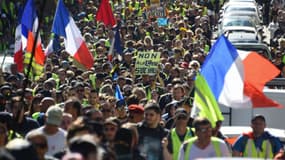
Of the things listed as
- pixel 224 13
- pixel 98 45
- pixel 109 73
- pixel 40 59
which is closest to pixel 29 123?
pixel 40 59

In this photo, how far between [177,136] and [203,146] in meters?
1.22

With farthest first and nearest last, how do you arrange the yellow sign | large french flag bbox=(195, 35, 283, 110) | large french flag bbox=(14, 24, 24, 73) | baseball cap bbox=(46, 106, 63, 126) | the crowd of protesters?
the yellow sign, large french flag bbox=(14, 24, 24, 73), large french flag bbox=(195, 35, 283, 110), baseball cap bbox=(46, 106, 63, 126), the crowd of protesters

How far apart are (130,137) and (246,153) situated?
1829mm

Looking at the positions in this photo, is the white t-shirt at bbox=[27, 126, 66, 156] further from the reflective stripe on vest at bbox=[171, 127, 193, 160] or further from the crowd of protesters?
the reflective stripe on vest at bbox=[171, 127, 193, 160]

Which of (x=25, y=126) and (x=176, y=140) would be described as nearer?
(x=176, y=140)

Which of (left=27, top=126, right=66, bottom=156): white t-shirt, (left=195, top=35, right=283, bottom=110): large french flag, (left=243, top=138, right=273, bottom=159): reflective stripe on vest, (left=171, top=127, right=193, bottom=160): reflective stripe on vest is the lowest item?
(left=243, top=138, right=273, bottom=159): reflective stripe on vest

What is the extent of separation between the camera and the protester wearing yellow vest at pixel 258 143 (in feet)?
46.1

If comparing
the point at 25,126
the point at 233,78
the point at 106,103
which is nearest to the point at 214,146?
the point at 233,78

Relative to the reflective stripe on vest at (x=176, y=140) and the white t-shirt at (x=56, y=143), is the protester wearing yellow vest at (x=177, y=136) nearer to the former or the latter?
the reflective stripe on vest at (x=176, y=140)

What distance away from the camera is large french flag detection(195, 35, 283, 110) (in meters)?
14.0

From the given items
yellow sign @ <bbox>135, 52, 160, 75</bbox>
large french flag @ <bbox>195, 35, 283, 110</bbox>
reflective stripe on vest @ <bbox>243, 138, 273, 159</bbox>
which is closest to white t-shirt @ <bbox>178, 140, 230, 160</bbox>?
large french flag @ <bbox>195, 35, 283, 110</bbox>

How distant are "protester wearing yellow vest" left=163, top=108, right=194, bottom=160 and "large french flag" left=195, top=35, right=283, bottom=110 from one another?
1.28 ft

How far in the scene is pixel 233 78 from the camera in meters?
14.5

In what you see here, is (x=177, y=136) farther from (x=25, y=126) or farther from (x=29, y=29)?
A: (x=29, y=29)
